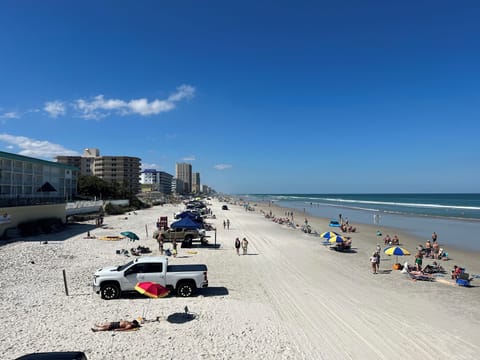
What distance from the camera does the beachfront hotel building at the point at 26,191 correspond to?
25.6 metres

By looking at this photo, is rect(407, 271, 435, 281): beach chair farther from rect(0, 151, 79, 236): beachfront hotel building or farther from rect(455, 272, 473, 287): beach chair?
rect(0, 151, 79, 236): beachfront hotel building

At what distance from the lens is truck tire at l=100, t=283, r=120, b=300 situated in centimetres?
1214

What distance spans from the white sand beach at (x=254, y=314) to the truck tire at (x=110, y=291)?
278mm

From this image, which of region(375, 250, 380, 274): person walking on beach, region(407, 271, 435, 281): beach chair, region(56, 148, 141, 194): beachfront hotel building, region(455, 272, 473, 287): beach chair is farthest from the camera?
region(56, 148, 141, 194): beachfront hotel building

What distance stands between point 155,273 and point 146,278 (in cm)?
37

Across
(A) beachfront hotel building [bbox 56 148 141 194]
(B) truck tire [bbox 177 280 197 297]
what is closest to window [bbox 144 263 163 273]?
(B) truck tire [bbox 177 280 197 297]

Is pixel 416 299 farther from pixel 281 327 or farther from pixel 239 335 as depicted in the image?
pixel 239 335

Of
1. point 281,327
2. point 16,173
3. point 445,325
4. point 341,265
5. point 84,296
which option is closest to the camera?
point 281,327

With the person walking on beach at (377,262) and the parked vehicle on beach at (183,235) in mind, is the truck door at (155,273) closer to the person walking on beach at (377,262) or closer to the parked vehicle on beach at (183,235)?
the person walking on beach at (377,262)

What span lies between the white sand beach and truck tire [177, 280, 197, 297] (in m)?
0.31

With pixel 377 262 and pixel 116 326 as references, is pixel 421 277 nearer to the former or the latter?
pixel 377 262

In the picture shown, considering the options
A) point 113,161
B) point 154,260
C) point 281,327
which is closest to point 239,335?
point 281,327

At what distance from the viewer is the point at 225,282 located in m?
15.2

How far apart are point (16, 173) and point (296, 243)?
28.1 m
